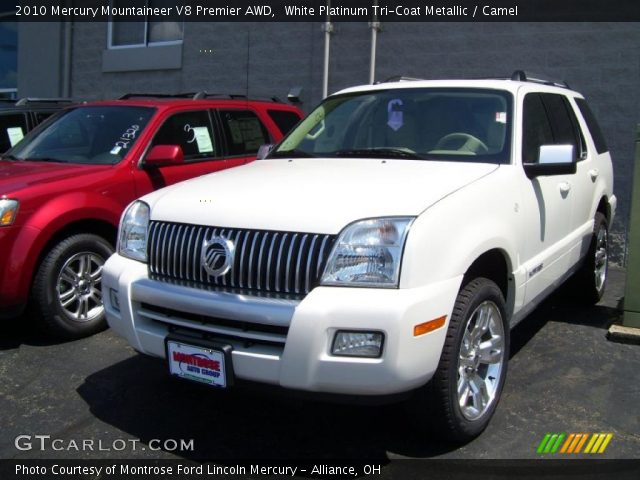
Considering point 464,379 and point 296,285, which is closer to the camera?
point 296,285

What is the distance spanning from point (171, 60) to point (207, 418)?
8.09 meters

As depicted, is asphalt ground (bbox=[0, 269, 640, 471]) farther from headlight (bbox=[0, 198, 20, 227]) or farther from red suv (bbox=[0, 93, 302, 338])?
headlight (bbox=[0, 198, 20, 227])

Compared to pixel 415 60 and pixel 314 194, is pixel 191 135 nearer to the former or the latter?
pixel 314 194

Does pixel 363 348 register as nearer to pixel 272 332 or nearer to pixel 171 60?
pixel 272 332

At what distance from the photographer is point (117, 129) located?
5637mm

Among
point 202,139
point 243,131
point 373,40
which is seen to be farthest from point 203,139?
point 373,40

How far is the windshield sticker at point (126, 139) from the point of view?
17.9 feet

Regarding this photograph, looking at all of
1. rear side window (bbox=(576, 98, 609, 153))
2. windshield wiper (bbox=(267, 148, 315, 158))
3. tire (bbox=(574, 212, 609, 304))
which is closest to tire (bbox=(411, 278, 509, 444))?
windshield wiper (bbox=(267, 148, 315, 158))

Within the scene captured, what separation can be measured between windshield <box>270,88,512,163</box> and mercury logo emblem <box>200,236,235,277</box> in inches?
49.7

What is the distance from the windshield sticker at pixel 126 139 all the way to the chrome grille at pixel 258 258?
7.83ft

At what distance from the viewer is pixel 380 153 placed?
4004 mm

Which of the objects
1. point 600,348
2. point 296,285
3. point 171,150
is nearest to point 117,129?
point 171,150

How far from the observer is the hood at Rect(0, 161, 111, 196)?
4.66 m

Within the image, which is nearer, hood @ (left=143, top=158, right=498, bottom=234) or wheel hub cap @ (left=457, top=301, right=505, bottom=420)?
hood @ (left=143, top=158, right=498, bottom=234)
